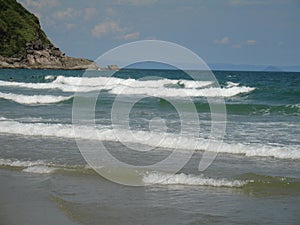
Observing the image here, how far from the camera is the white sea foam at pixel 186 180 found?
7.35 meters

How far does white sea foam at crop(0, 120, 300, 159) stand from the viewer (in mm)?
10102

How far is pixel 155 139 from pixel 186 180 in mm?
4183

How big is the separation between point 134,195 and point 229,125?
8.68 meters

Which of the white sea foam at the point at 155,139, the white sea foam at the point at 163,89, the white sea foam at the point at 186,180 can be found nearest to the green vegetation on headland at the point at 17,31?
the white sea foam at the point at 163,89

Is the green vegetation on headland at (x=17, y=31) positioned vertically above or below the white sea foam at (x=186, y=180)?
above

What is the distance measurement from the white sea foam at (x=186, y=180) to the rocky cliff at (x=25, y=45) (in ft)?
250

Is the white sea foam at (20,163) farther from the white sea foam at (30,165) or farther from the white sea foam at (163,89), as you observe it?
the white sea foam at (163,89)

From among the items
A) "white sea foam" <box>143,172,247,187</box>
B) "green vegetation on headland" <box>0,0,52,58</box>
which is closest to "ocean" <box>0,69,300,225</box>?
"white sea foam" <box>143,172,247,187</box>

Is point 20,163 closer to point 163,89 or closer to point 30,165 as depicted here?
point 30,165

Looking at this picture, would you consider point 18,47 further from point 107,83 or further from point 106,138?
point 106,138

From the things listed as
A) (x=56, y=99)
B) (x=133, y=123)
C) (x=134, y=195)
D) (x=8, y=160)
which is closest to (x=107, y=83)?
(x=56, y=99)

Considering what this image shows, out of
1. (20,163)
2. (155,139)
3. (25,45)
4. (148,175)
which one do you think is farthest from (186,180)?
(25,45)

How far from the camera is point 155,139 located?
459 inches

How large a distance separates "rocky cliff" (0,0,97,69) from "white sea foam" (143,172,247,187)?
3005 inches
